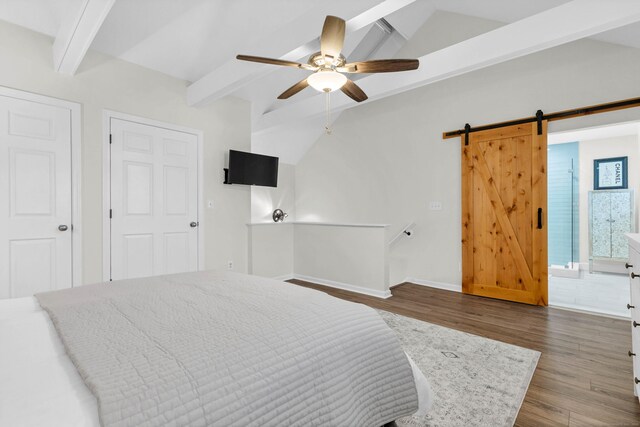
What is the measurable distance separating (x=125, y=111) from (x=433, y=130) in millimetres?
3721

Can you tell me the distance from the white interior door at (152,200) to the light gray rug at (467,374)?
2.50m

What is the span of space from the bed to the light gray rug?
0.51m

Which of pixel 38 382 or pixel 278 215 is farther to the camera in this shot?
pixel 278 215

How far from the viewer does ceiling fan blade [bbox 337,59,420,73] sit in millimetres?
2141

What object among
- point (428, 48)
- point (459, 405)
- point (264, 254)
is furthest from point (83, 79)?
point (428, 48)

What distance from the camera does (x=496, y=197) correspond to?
3.83 m

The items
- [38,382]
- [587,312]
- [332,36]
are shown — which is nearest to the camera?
[38,382]

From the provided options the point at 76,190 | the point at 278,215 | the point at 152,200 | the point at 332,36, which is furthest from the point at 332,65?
the point at 278,215

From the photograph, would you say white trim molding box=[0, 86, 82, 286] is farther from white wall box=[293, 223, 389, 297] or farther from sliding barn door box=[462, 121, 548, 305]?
sliding barn door box=[462, 121, 548, 305]

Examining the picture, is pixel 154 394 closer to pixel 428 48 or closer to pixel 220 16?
pixel 220 16

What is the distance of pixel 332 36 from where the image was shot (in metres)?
1.97

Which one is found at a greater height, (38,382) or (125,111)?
(125,111)

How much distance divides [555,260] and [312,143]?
190 inches

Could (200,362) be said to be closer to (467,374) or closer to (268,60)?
(467,374)
